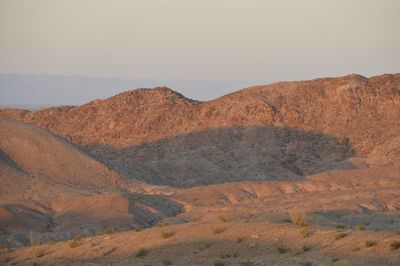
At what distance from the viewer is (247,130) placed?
273 feet

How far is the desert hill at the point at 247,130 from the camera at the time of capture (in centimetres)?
7725

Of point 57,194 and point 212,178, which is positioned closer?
point 57,194

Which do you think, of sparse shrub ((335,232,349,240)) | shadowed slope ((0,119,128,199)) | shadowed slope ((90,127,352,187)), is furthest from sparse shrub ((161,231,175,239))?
shadowed slope ((90,127,352,187))

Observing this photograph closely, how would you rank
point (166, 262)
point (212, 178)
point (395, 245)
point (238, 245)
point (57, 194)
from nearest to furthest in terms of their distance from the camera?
point (395, 245), point (166, 262), point (238, 245), point (57, 194), point (212, 178)

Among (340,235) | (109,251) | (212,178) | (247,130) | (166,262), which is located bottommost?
(212,178)

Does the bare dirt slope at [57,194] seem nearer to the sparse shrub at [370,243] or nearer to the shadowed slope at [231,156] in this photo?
the shadowed slope at [231,156]

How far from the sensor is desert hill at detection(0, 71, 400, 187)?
253 feet

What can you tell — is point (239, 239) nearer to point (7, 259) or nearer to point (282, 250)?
point (282, 250)

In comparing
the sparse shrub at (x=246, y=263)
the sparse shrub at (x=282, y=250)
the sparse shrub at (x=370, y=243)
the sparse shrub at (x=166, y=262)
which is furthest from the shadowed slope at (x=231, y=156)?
the sparse shrub at (x=370, y=243)

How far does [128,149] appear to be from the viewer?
85312 millimetres

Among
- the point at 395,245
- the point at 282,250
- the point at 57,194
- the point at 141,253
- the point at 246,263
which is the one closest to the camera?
the point at 395,245

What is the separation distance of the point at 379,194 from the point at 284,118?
30.7 m

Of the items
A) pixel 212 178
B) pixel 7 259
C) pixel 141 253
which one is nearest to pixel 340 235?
pixel 141 253

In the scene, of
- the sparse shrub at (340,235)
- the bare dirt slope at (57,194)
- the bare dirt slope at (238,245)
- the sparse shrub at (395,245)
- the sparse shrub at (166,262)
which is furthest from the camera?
the bare dirt slope at (57,194)
